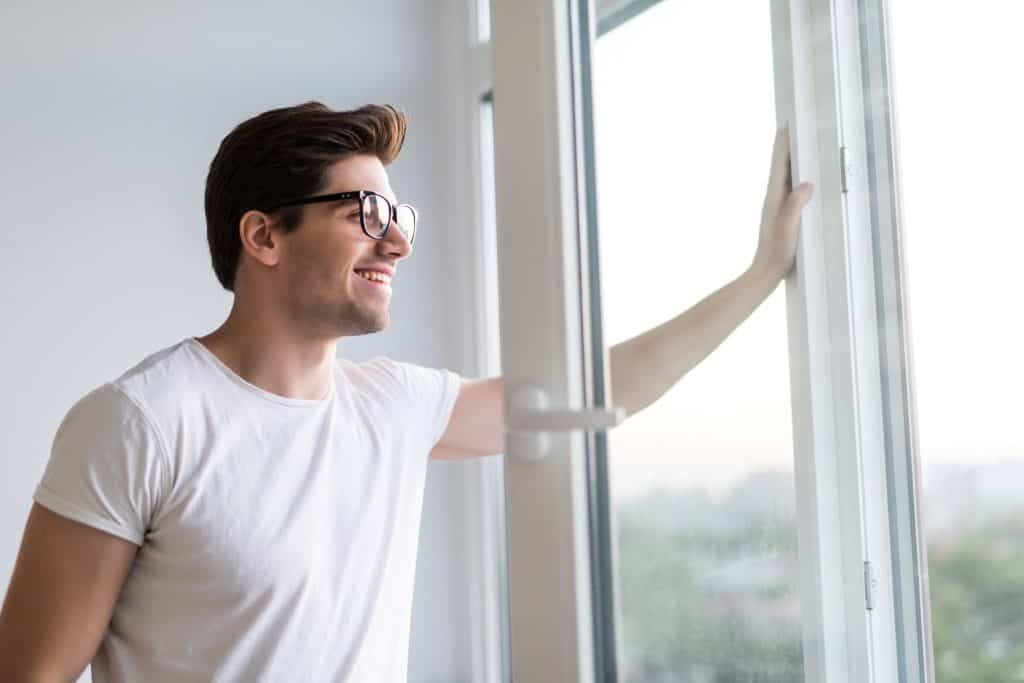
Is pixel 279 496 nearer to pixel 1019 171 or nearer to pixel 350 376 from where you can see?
pixel 350 376

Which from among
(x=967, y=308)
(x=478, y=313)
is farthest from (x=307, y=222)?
(x=478, y=313)

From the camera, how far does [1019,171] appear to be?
0.94 meters

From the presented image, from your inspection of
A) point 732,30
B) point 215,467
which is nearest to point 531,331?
point 732,30

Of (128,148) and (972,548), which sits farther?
(128,148)

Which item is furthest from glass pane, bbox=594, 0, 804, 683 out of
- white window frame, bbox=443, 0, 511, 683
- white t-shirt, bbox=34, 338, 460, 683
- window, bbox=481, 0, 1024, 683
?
white window frame, bbox=443, 0, 511, 683

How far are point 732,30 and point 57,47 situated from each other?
1638 mm

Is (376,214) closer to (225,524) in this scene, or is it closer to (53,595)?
(225,524)

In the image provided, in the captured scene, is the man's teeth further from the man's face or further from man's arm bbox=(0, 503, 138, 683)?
man's arm bbox=(0, 503, 138, 683)

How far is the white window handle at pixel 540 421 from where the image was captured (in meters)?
0.89

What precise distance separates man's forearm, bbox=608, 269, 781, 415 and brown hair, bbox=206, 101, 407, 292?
614mm

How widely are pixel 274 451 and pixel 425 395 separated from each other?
0.87 ft

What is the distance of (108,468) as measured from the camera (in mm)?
1231

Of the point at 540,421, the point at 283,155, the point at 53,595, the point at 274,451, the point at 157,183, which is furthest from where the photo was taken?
the point at 157,183

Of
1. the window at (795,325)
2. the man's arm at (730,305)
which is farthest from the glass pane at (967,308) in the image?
the man's arm at (730,305)
